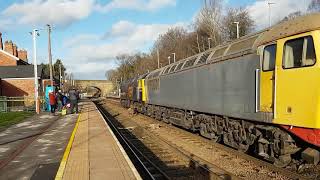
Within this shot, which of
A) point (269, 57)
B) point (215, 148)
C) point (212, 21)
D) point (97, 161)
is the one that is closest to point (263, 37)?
point (269, 57)

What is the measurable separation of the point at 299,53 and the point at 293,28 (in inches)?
23.6

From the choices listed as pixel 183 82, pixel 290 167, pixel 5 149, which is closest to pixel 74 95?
pixel 183 82

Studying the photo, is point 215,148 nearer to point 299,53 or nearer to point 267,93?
point 267,93

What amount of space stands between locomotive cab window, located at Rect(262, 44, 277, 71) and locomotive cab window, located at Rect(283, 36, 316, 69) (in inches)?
21.6

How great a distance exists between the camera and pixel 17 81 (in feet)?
215

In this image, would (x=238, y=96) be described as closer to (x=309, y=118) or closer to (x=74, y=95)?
(x=309, y=118)

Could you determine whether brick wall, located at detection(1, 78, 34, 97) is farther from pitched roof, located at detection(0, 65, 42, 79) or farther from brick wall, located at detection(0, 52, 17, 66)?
brick wall, located at detection(0, 52, 17, 66)

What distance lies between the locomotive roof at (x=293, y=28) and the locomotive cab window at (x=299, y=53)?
20 centimetres

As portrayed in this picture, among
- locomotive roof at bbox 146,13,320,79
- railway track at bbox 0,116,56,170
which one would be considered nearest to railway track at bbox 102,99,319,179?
locomotive roof at bbox 146,13,320,79

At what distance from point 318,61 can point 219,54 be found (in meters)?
6.06

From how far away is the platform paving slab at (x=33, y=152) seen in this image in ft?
34.5

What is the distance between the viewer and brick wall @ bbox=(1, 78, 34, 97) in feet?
210

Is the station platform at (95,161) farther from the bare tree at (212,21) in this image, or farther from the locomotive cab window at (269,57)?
the bare tree at (212,21)

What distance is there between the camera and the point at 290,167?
1048 centimetres
